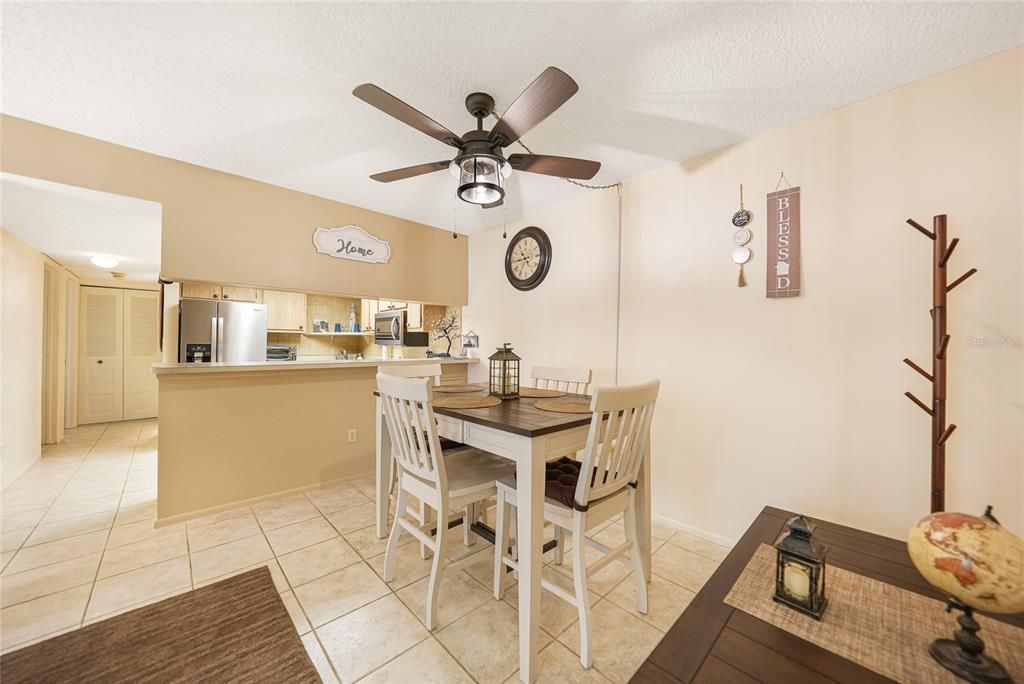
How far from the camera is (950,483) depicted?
1672mm

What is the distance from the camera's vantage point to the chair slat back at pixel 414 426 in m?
1.54

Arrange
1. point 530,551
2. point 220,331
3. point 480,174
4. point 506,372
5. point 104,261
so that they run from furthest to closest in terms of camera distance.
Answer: point 104,261
point 220,331
point 506,372
point 480,174
point 530,551

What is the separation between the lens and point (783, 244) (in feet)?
6.96

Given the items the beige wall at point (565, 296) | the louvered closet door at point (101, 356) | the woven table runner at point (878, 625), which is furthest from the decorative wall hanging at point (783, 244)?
the louvered closet door at point (101, 356)

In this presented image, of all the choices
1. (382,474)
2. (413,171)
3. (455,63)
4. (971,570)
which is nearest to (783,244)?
(971,570)

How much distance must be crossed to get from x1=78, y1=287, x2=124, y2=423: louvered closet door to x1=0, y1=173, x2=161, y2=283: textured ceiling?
142 centimetres

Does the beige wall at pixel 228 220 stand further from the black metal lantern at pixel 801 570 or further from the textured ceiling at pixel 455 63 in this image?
the black metal lantern at pixel 801 570

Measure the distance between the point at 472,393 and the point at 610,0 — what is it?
1.95 metres

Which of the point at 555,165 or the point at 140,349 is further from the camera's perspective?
the point at 140,349

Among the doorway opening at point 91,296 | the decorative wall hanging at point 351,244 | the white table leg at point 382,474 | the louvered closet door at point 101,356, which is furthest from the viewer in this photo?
the louvered closet door at point 101,356

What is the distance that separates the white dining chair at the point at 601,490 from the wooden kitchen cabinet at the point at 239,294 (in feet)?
13.3

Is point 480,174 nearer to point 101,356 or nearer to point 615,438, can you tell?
point 615,438

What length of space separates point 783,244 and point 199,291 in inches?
204

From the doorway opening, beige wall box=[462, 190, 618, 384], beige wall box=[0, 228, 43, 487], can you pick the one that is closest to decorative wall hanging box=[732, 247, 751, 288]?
beige wall box=[462, 190, 618, 384]
